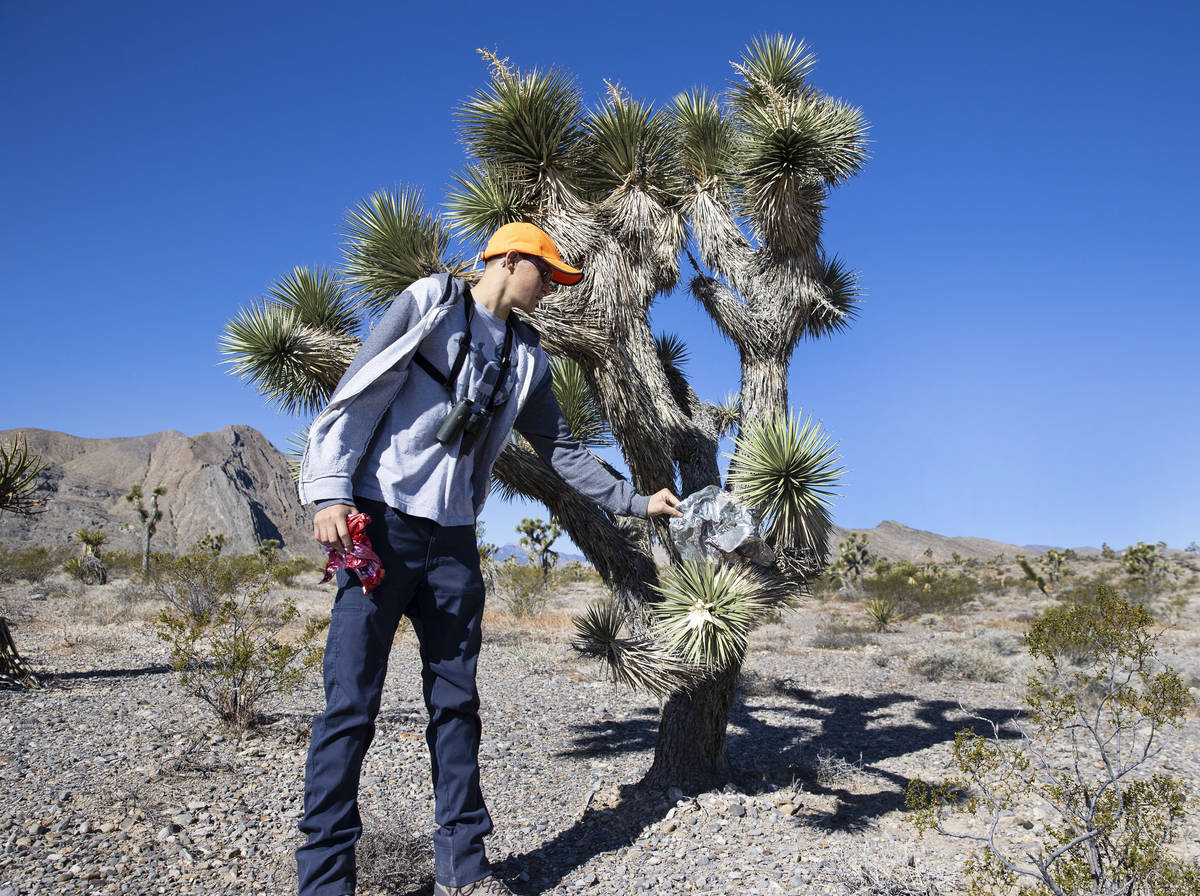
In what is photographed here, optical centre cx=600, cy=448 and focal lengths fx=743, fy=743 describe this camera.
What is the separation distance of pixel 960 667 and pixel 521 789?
714 cm

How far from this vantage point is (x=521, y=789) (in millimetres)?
4453

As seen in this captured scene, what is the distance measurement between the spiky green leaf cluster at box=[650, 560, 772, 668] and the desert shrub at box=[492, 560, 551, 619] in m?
10.8

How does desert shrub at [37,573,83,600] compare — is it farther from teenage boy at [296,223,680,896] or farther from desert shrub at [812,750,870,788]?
teenage boy at [296,223,680,896]

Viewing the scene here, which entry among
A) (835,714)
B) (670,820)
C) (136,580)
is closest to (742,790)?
(670,820)

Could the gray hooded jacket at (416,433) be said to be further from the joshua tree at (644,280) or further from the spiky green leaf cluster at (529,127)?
the spiky green leaf cluster at (529,127)

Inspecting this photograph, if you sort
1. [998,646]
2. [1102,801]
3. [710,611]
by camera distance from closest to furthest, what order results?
[1102,801] → [710,611] → [998,646]

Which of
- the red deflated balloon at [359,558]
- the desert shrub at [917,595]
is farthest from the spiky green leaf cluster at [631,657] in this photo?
the desert shrub at [917,595]

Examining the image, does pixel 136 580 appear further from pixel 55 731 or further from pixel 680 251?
pixel 680 251

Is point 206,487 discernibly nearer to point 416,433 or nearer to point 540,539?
point 540,539

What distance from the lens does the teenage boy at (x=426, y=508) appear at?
2.17 metres

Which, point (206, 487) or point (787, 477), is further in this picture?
point (206, 487)

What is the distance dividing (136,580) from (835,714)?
1547 cm

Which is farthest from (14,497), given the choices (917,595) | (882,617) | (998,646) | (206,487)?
(206,487)

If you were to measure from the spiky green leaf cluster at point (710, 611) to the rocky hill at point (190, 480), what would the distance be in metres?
61.2
